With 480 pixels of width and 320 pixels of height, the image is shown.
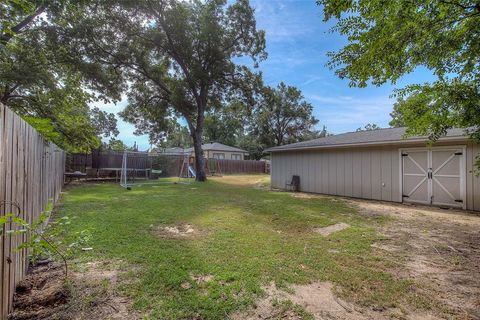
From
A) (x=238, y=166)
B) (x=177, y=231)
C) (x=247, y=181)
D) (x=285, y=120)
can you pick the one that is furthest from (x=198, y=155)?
(x=285, y=120)

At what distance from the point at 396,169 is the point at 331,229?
5341 mm

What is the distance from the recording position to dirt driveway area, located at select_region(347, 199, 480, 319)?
99.6 inches

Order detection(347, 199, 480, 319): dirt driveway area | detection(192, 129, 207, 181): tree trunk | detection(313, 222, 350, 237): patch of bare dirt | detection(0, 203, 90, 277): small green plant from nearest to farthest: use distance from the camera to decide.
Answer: detection(0, 203, 90, 277): small green plant
detection(347, 199, 480, 319): dirt driveway area
detection(313, 222, 350, 237): patch of bare dirt
detection(192, 129, 207, 181): tree trunk

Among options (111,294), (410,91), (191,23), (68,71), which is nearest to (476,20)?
(410,91)

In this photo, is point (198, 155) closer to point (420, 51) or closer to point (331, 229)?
point (331, 229)

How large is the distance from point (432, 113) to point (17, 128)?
5856 millimetres

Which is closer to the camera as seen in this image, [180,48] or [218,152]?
[180,48]

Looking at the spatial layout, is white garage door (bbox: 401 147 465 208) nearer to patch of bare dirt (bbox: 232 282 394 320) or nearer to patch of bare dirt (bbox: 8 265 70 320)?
patch of bare dirt (bbox: 232 282 394 320)

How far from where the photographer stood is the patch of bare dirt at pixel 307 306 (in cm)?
217

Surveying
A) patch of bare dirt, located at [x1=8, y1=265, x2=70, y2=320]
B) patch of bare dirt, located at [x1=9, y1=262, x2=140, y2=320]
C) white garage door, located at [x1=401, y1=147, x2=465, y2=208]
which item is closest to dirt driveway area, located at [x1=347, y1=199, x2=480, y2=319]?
white garage door, located at [x1=401, y1=147, x2=465, y2=208]

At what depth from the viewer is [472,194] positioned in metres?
7.13

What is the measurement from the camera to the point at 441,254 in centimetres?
370

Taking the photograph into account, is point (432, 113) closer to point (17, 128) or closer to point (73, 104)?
point (17, 128)

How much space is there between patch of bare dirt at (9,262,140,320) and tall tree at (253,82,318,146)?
31.5 meters
